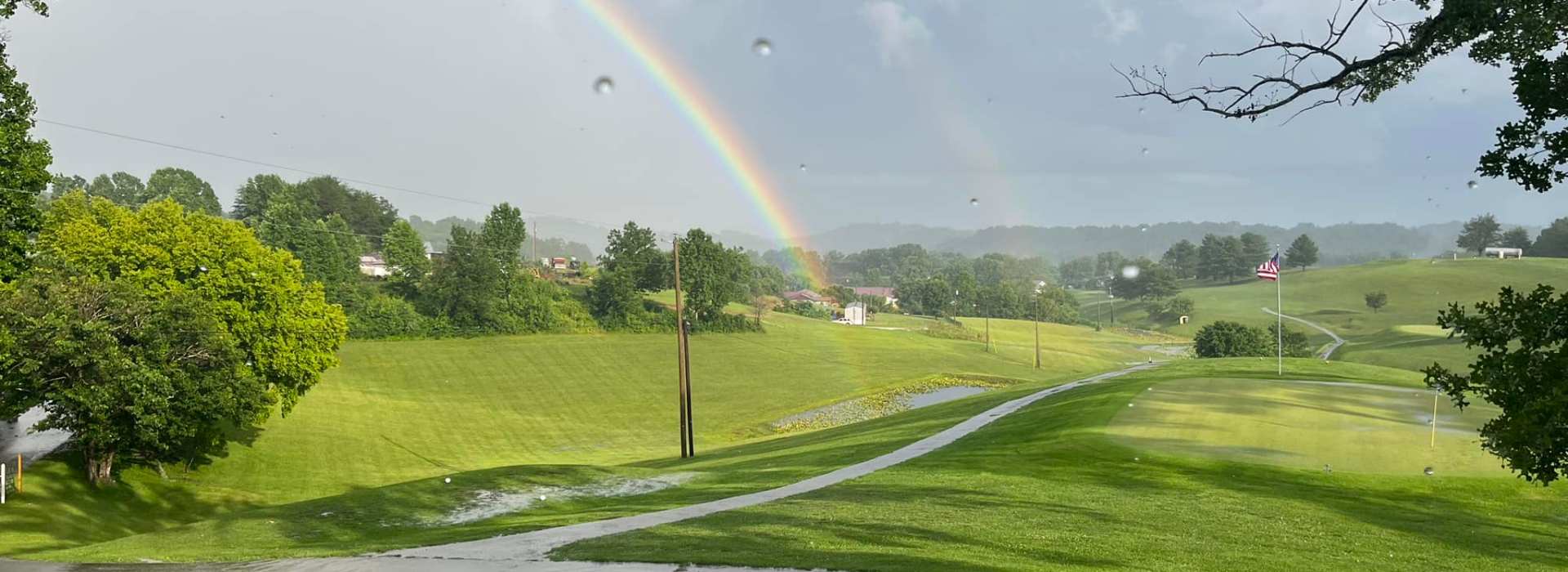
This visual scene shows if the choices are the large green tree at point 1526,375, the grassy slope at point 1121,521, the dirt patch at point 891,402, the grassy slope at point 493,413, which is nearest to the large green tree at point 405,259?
the grassy slope at point 493,413

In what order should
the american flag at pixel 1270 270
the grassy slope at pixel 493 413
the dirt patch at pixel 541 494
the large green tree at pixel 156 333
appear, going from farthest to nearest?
the american flag at pixel 1270 270, the grassy slope at pixel 493 413, the large green tree at pixel 156 333, the dirt patch at pixel 541 494

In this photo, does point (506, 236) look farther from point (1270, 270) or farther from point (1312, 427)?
point (1312, 427)

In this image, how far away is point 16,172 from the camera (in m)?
36.5

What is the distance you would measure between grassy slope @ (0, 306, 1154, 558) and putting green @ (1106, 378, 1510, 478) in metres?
17.2

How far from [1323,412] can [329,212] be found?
192330 mm

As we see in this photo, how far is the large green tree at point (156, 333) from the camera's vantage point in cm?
3469

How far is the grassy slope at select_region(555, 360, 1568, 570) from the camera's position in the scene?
689 inches

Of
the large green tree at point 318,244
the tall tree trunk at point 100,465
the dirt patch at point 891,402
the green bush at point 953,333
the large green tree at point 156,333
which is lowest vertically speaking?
the dirt patch at point 891,402

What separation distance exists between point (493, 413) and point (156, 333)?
38064 millimetres

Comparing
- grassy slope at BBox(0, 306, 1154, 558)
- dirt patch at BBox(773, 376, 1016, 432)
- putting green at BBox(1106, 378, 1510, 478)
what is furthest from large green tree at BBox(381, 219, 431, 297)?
putting green at BBox(1106, 378, 1510, 478)

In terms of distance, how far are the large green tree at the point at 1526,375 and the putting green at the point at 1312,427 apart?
19.6m

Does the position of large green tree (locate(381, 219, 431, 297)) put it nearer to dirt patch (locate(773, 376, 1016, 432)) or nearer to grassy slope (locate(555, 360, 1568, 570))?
dirt patch (locate(773, 376, 1016, 432))

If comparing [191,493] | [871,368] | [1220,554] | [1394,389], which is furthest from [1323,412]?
[871,368]

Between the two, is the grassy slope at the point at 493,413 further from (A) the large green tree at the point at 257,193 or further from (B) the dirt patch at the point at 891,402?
(A) the large green tree at the point at 257,193
